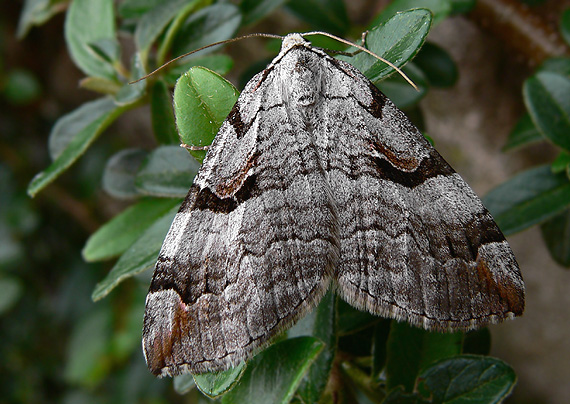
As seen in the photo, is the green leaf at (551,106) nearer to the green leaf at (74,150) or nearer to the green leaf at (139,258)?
the green leaf at (139,258)

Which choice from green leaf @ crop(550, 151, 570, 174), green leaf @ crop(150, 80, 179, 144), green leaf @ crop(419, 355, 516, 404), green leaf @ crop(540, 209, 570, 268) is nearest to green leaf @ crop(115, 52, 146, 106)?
green leaf @ crop(150, 80, 179, 144)

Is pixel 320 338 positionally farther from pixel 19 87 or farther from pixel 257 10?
pixel 19 87

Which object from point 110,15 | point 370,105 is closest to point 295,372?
point 370,105

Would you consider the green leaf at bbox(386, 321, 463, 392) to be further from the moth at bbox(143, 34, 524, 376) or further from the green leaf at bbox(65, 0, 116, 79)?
the green leaf at bbox(65, 0, 116, 79)

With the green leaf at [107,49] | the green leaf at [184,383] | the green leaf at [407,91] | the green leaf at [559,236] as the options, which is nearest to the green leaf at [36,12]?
the green leaf at [107,49]

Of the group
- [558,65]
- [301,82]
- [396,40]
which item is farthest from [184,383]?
[558,65]

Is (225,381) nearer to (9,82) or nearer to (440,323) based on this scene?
(440,323)

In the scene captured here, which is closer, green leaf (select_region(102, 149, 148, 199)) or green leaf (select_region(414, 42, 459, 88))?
green leaf (select_region(102, 149, 148, 199))

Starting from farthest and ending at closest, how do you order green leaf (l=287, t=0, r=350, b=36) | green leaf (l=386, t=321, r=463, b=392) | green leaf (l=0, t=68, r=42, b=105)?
green leaf (l=0, t=68, r=42, b=105)
green leaf (l=287, t=0, r=350, b=36)
green leaf (l=386, t=321, r=463, b=392)
